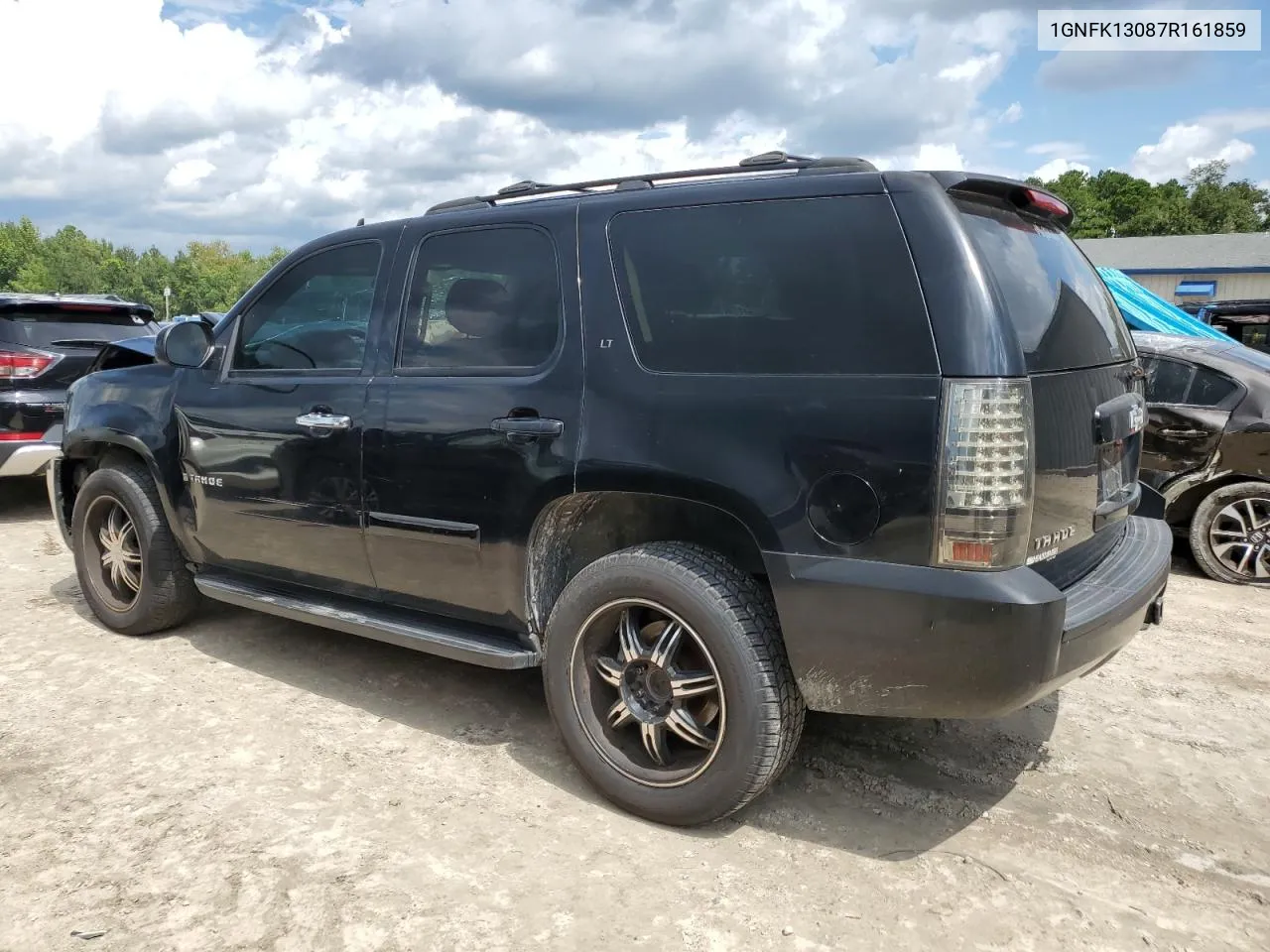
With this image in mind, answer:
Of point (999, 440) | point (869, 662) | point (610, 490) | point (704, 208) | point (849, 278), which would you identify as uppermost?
point (704, 208)

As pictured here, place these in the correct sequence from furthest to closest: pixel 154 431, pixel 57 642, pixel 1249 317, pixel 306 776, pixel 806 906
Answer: pixel 1249 317
pixel 57 642
pixel 154 431
pixel 306 776
pixel 806 906

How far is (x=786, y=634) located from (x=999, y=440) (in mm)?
790

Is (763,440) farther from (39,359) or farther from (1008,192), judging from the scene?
(39,359)

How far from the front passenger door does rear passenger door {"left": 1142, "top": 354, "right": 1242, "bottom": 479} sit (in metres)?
5.19

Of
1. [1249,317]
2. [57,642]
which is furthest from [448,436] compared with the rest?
[1249,317]

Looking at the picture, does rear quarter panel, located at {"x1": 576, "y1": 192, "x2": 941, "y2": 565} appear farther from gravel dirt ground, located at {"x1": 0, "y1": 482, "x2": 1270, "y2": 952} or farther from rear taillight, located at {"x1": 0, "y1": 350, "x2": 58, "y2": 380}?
rear taillight, located at {"x1": 0, "y1": 350, "x2": 58, "y2": 380}

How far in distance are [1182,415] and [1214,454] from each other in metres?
0.33

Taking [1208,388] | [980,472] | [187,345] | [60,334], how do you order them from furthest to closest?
[60,334], [1208,388], [187,345], [980,472]

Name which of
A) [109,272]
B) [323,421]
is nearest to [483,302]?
[323,421]

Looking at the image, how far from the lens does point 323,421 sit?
372cm

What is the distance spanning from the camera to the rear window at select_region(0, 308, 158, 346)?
7859 millimetres

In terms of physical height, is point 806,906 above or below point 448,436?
below

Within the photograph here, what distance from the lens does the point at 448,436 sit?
3377 mm

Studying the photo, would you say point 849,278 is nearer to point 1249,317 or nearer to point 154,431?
point 154,431
